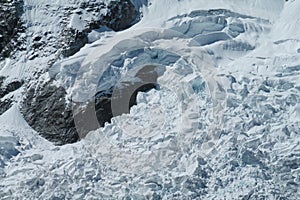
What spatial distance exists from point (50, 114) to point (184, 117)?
2005mm

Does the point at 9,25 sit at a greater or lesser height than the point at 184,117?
greater

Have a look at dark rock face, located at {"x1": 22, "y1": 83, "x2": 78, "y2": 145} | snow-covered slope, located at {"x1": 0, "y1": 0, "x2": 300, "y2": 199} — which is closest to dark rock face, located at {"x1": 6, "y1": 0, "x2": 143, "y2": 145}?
dark rock face, located at {"x1": 22, "y1": 83, "x2": 78, "y2": 145}

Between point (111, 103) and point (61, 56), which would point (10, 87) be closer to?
point (61, 56)

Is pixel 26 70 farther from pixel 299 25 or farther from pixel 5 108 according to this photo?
pixel 299 25

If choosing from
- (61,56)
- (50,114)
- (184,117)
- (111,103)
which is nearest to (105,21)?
(61,56)

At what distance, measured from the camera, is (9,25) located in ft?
49.0

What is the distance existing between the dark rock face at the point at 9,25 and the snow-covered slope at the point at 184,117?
2.32 feet

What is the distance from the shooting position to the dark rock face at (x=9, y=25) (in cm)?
1481

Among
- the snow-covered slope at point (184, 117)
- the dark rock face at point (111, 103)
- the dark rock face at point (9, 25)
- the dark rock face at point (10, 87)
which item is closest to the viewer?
the snow-covered slope at point (184, 117)

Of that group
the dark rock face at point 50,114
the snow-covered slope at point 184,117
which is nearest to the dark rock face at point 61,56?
the dark rock face at point 50,114

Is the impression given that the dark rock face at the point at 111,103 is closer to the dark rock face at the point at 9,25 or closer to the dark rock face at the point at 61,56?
the dark rock face at the point at 61,56

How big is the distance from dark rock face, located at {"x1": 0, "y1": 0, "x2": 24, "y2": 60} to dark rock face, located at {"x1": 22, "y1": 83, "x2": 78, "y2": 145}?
35.8 inches

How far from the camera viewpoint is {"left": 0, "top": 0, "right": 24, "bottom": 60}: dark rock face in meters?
14.8

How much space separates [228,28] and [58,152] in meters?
3.10
